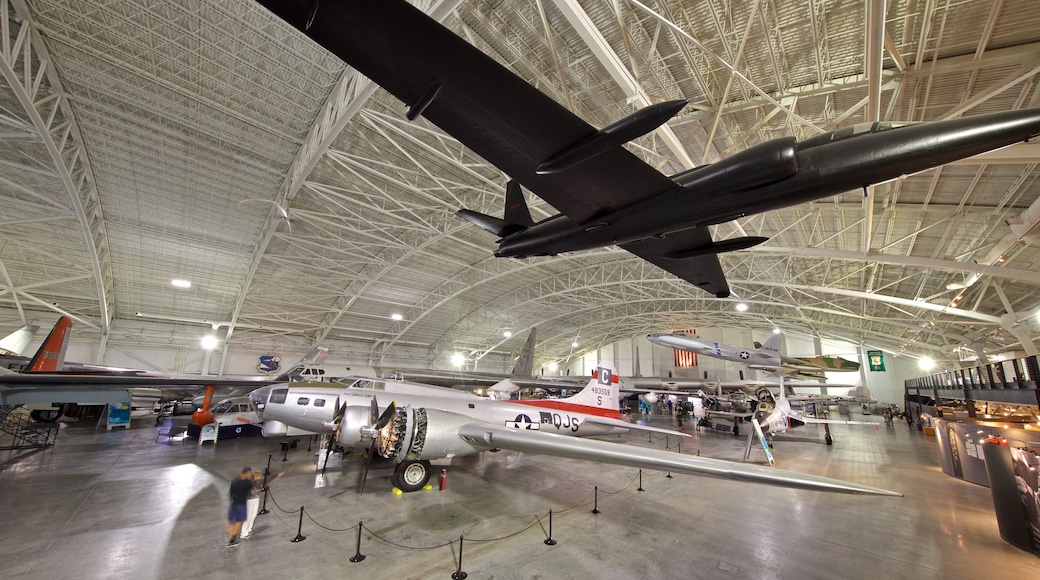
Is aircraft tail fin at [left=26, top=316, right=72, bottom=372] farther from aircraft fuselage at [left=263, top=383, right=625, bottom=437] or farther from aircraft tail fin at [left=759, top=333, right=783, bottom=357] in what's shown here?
aircraft tail fin at [left=759, top=333, right=783, bottom=357]

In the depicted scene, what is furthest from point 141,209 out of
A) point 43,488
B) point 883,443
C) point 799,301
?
point 799,301

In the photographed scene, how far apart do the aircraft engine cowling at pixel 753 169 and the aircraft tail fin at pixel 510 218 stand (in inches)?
118

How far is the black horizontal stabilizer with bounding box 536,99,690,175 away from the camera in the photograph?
10.3 feet

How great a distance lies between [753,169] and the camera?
3.52 meters

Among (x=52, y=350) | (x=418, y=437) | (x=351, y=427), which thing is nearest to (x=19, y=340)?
(x=52, y=350)

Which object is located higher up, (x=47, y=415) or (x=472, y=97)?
(x=472, y=97)

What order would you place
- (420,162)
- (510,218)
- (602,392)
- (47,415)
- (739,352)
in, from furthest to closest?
1. (739,352)
2. (47,415)
3. (420,162)
4. (602,392)
5. (510,218)

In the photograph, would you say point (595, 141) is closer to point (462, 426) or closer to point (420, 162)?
point (462, 426)

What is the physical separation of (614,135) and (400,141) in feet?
44.5

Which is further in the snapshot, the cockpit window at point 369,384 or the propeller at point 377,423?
the cockpit window at point 369,384

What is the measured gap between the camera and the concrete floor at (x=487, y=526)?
213 inches

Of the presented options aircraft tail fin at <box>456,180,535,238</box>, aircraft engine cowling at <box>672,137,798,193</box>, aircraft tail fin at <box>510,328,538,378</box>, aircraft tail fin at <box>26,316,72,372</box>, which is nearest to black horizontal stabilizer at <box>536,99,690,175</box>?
aircraft engine cowling at <box>672,137,798,193</box>

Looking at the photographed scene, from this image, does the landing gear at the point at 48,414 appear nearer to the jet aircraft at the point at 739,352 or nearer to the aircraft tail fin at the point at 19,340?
the aircraft tail fin at the point at 19,340

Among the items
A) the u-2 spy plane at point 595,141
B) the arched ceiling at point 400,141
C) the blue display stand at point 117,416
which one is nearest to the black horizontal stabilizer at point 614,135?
the u-2 spy plane at point 595,141
